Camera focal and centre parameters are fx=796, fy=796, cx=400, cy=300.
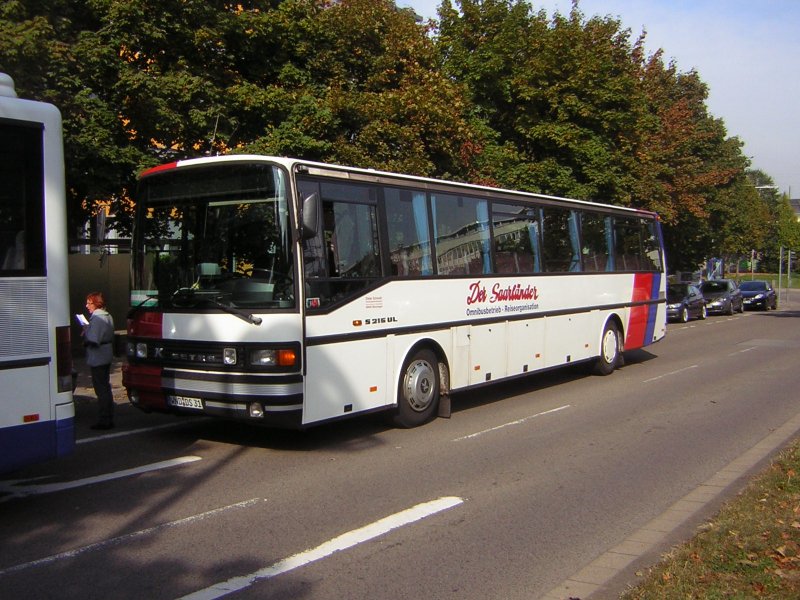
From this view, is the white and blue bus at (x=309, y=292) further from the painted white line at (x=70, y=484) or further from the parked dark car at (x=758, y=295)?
the parked dark car at (x=758, y=295)

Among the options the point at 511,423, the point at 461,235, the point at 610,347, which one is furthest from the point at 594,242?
the point at 511,423

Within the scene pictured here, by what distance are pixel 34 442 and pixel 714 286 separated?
36769 mm

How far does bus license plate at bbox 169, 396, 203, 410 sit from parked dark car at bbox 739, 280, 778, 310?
37644 millimetres

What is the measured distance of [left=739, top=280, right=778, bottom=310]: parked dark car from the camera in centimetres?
4144

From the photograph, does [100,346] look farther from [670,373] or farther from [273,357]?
[670,373]

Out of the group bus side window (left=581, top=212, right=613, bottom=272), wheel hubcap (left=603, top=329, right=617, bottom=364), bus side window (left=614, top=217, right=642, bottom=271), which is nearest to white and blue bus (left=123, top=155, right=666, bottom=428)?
bus side window (left=581, top=212, right=613, bottom=272)

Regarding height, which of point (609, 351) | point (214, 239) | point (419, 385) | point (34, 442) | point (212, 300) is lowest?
point (609, 351)

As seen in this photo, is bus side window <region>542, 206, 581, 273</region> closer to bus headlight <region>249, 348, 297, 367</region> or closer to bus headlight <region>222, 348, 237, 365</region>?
bus headlight <region>249, 348, 297, 367</region>

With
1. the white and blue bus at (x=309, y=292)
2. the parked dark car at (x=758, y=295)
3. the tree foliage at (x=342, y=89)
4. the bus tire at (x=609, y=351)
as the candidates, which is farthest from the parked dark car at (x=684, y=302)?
the white and blue bus at (x=309, y=292)

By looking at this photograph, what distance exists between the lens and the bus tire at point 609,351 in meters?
15.6

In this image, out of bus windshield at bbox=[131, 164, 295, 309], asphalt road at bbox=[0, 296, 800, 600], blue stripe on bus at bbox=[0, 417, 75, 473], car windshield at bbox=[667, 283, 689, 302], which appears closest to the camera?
asphalt road at bbox=[0, 296, 800, 600]

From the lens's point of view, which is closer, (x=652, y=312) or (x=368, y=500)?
(x=368, y=500)

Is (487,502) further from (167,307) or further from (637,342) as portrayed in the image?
(637,342)

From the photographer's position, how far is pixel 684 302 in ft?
107
